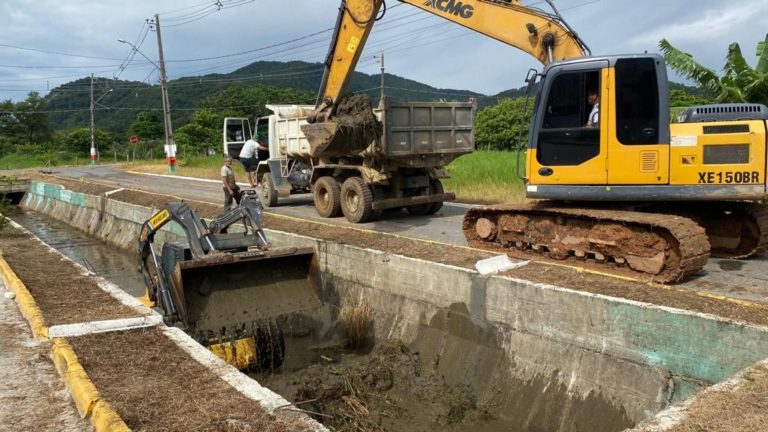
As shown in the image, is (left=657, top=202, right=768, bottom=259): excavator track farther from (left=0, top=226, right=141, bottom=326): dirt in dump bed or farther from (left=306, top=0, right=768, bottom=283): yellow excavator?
(left=0, top=226, right=141, bottom=326): dirt in dump bed

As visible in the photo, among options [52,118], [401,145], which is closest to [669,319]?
[401,145]

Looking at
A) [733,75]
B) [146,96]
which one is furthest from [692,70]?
[146,96]

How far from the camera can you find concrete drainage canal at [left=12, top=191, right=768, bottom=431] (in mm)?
5156

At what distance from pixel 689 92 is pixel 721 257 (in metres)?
34.7

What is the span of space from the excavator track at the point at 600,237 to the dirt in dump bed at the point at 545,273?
0.20 m

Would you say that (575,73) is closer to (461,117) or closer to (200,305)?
(461,117)

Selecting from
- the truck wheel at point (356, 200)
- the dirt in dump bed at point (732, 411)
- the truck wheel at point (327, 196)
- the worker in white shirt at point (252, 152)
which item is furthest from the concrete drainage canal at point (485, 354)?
the worker in white shirt at point (252, 152)

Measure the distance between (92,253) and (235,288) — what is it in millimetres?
11399

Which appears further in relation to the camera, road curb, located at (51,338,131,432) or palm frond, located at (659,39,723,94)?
palm frond, located at (659,39,723,94)

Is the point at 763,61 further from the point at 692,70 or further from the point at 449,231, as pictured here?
the point at 449,231

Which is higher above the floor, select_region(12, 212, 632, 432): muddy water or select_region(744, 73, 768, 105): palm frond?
select_region(744, 73, 768, 105): palm frond

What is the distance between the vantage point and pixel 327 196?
490 inches

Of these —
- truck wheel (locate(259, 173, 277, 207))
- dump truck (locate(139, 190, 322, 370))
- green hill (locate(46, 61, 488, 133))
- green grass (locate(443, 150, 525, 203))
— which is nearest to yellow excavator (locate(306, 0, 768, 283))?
dump truck (locate(139, 190, 322, 370))

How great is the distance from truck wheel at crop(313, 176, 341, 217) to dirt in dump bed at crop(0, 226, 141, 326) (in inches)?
198
